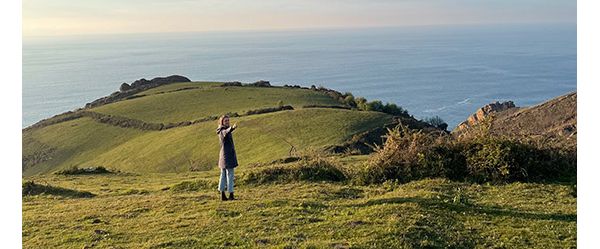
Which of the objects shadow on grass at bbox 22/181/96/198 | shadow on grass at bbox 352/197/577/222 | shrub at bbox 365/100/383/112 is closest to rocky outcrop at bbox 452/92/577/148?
shadow on grass at bbox 352/197/577/222

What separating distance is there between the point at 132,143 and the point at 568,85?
543ft

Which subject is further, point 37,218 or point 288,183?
point 288,183

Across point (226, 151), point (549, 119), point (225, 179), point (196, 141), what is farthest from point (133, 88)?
point (226, 151)

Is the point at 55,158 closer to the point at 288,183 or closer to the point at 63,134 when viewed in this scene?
the point at 63,134

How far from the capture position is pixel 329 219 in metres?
12.4

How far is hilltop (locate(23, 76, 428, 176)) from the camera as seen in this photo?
153 feet

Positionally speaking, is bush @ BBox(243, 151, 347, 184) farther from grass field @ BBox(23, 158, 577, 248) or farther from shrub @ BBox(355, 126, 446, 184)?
grass field @ BBox(23, 158, 577, 248)

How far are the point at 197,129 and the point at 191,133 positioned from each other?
1304mm

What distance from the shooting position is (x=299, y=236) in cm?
1099

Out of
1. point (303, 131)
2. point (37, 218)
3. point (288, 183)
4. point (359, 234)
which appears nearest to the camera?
point (359, 234)

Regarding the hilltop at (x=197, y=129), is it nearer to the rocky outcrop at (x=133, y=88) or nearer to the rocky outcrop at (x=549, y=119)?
the rocky outcrop at (x=133, y=88)

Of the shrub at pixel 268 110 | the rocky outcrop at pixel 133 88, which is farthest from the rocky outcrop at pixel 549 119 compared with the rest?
the rocky outcrop at pixel 133 88

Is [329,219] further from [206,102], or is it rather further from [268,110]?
[206,102]

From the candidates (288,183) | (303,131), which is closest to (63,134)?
(303,131)
